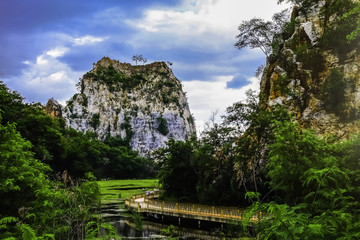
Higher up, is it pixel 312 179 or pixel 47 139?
pixel 47 139

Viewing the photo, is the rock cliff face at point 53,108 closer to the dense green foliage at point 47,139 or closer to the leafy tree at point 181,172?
the dense green foliage at point 47,139

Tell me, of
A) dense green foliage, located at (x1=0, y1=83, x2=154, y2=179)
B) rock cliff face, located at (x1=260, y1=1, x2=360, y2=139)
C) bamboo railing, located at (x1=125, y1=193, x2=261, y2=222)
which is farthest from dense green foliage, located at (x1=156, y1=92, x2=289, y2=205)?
dense green foliage, located at (x1=0, y1=83, x2=154, y2=179)

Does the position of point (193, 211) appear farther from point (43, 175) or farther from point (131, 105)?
point (131, 105)

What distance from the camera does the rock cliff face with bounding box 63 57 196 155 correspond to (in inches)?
4596

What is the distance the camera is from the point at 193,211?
22.1 metres

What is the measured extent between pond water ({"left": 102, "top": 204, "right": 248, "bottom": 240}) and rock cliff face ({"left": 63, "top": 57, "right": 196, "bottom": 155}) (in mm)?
92035

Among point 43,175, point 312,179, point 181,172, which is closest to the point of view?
point 312,179

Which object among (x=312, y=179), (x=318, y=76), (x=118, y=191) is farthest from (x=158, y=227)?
(x=118, y=191)

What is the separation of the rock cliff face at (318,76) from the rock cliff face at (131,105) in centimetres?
9440

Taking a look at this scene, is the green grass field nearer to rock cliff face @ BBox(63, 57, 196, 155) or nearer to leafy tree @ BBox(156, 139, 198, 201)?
leafy tree @ BBox(156, 139, 198, 201)

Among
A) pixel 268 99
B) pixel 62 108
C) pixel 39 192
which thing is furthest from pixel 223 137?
pixel 62 108

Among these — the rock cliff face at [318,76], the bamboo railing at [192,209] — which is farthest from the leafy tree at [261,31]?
the bamboo railing at [192,209]

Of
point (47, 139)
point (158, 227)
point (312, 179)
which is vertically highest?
point (47, 139)

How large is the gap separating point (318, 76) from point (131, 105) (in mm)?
104642
